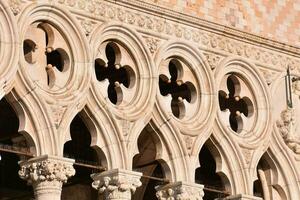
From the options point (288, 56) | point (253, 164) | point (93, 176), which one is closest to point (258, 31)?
point (288, 56)

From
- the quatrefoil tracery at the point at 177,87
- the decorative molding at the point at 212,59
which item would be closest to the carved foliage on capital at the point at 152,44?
the quatrefoil tracery at the point at 177,87

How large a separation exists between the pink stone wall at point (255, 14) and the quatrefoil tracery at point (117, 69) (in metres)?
1.50

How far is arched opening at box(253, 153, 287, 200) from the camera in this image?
2770 cm

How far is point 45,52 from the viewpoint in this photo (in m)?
24.2

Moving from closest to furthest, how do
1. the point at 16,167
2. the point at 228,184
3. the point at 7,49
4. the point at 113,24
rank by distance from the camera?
the point at 7,49, the point at 113,24, the point at 228,184, the point at 16,167

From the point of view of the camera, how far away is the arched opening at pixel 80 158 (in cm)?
2914

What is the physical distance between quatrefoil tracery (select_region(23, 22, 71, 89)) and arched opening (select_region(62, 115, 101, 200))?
4019 millimetres

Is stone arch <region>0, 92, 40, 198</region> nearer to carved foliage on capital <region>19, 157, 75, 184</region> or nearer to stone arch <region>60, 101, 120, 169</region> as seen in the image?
carved foliage on capital <region>19, 157, 75, 184</region>

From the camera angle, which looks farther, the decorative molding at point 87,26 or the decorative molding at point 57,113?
the decorative molding at point 87,26

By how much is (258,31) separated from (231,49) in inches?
38.1

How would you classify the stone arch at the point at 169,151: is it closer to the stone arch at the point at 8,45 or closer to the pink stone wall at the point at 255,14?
the pink stone wall at the point at 255,14

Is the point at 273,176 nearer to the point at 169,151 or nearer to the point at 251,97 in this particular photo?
the point at 251,97

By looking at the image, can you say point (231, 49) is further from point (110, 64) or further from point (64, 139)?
point (64, 139)

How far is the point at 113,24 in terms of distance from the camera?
82.3ft
